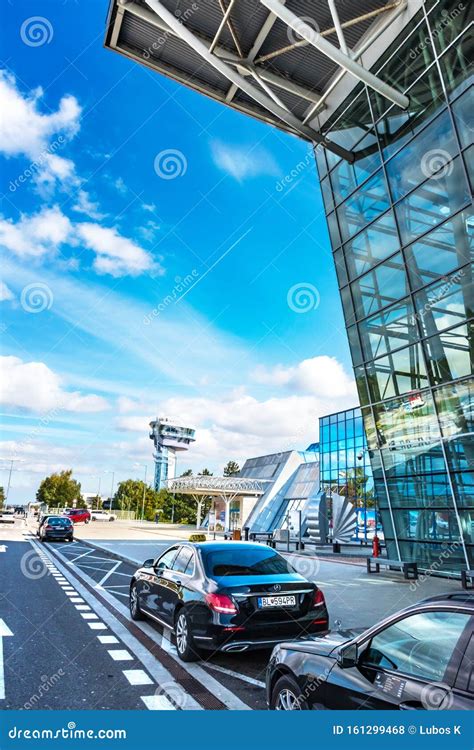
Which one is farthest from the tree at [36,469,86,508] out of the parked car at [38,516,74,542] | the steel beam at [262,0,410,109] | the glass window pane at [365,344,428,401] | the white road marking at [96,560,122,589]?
the steel beam at [262,0,410,109]

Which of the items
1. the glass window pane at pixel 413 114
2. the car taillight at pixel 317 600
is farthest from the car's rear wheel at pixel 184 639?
the glass window pane at pixel 413 114

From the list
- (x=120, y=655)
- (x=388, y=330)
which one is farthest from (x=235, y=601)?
(x=388, y=330)

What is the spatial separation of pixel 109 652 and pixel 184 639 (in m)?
1.07

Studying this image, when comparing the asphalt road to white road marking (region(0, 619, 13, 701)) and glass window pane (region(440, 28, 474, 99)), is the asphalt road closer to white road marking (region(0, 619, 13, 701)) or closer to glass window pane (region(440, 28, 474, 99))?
white road marking (region(0, 619, 13, 701))

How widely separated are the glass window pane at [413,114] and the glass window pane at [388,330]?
191 inches

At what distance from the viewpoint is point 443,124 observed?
14156mm

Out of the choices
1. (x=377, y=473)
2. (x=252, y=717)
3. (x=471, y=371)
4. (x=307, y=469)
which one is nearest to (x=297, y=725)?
(x=252, y=717)

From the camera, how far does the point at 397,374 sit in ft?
53.2

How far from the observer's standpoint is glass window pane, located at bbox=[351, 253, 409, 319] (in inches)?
624

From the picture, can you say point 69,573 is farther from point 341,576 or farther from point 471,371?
point 471,371

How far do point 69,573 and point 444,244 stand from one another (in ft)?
44.0

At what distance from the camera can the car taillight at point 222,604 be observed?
5797mm

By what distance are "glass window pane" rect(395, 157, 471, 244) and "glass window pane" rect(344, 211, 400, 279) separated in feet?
1.58

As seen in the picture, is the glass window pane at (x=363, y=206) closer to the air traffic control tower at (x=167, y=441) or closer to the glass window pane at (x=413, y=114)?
the glass window pane at (x=413, y=114)
